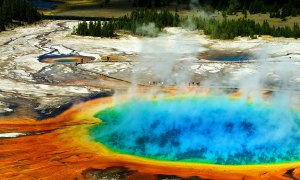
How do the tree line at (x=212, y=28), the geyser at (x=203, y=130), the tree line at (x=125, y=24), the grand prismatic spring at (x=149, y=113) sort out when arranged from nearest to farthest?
the grand prismatic spring at (x=149, y=113) → the geyser at (x=203, y=130) → the tree line at (x=212, y=28) → the tree line at (x=125, y=24)

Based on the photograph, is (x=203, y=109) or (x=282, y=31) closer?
(x=203, y=109)

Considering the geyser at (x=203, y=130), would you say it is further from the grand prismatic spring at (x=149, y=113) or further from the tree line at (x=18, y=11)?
the tree line at (x=18, y=11)

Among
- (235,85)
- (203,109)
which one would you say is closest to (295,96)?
(235,85)

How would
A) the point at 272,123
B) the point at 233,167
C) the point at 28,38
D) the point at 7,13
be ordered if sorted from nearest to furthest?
the point at 233,167
the point at 272,123
the point at 28,38
the point at 7,13

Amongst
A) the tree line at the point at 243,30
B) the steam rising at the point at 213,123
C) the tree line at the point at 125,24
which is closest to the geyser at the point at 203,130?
the steam rising at the point at 213,123

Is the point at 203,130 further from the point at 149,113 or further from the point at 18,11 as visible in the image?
the point at 18,11

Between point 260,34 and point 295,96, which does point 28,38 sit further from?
point 295,96
